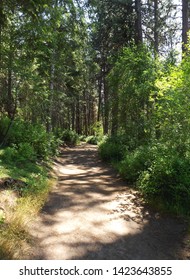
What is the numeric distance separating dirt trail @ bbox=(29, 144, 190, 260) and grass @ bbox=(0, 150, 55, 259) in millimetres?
208

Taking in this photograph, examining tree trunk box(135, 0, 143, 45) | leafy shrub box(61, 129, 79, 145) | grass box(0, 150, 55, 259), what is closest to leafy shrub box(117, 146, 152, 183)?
grass box(0, 150, 55, 259)

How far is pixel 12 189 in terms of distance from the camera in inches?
253

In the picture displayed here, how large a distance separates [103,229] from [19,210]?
72.8 inches

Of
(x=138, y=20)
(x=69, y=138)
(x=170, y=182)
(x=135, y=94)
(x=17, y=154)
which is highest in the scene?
(x=138, y=20)

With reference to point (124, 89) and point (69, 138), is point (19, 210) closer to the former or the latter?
point (124, 89)

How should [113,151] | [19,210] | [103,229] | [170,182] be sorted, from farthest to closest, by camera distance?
[113,151], [170,182], [103,229], [19,210]

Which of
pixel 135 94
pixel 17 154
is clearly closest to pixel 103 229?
pixel 17 154

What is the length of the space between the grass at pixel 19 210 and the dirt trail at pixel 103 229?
208mm

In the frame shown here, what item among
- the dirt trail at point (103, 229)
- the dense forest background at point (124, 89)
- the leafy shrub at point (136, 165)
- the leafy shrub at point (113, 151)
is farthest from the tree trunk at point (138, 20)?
the dirt trail at point (103, 229)

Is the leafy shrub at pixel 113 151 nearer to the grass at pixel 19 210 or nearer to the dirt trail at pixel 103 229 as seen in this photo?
the dirt trail at pixel 103 229

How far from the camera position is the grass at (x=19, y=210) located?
425cm

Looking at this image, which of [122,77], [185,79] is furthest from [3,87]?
[185,79]

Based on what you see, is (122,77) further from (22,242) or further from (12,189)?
(22,242)

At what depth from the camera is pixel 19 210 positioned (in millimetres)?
5371
